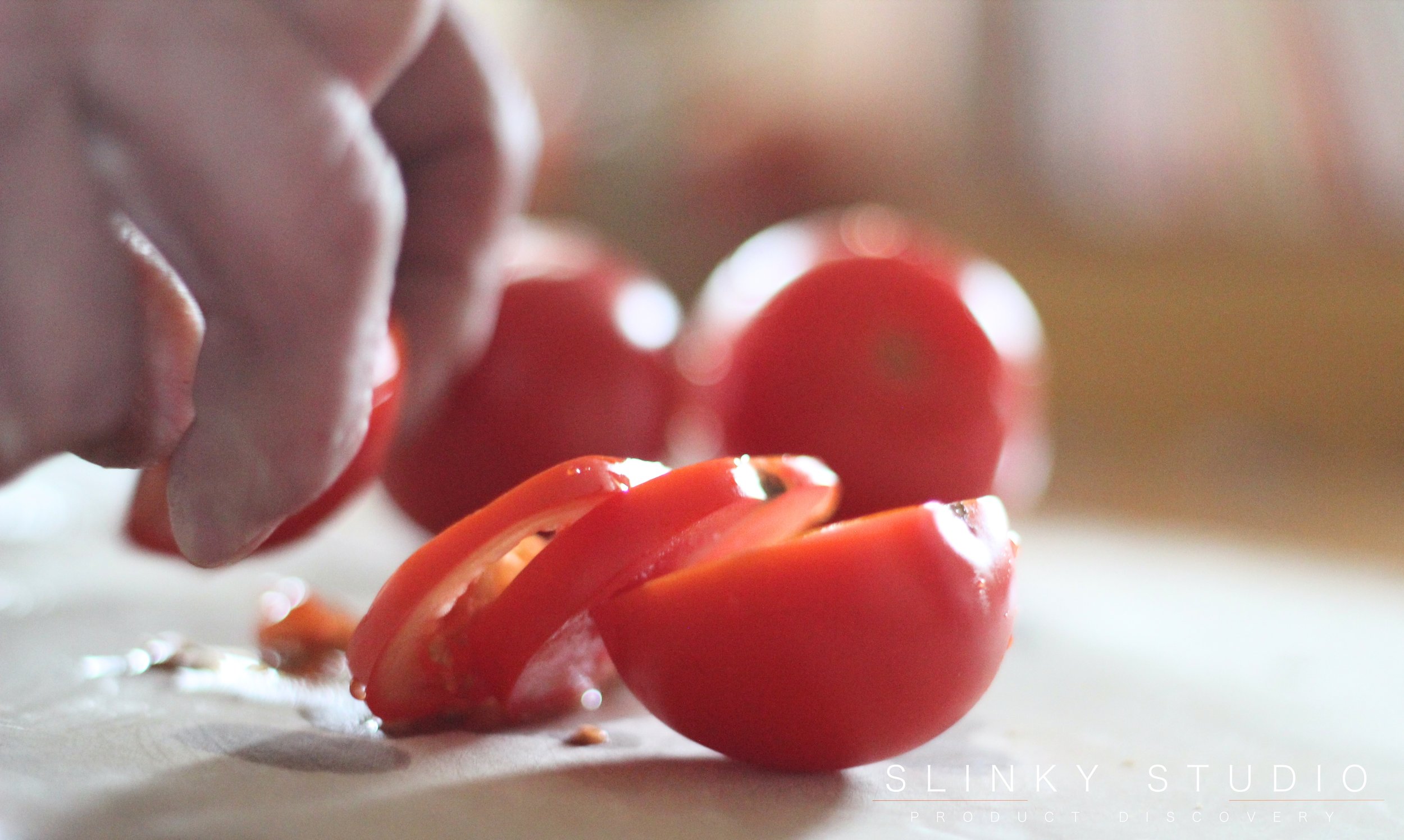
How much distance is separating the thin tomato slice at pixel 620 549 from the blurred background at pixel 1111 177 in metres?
0.93

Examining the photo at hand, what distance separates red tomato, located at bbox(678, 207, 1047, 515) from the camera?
37.9 inches

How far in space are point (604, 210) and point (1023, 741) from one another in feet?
→ 8.08

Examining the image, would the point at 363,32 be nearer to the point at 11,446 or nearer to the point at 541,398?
the point at 11,446

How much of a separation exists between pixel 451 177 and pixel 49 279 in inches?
13.9

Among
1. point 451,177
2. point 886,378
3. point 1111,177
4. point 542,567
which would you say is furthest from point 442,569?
point 1111,177

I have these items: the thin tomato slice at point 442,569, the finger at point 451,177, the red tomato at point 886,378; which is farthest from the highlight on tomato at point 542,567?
the red tomato at point 886,378

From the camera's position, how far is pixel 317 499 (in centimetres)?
72

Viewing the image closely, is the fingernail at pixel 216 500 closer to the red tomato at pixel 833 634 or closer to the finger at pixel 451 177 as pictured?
the red tomato at pixel 833 634

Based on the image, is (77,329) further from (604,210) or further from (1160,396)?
(604,210)

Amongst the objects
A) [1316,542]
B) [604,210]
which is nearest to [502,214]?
[1316,542]

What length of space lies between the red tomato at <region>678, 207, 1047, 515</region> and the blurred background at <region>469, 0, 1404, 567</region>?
0.46 metres

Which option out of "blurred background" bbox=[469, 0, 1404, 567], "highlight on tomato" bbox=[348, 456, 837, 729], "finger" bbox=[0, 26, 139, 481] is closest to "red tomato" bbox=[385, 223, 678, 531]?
"highlight on tomato" bbox=[348, 456, 837, 729]

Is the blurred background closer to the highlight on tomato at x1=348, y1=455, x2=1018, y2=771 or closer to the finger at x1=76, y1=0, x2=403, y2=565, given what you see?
the highlight on tomato at x1=348, y1=455, x2=1018, y2=771

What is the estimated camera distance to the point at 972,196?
8.66 feet
